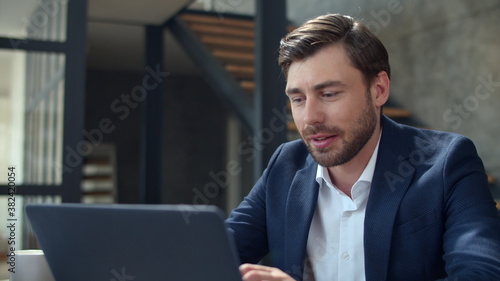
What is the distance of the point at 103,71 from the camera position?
845 cm

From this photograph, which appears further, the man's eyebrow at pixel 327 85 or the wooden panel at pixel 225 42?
the wooden panel at pixel 225 42

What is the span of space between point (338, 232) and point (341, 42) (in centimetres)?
46

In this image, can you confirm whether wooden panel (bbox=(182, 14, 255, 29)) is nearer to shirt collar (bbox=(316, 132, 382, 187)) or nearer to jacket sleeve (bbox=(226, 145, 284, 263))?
jacket sleeve (bbox=(226, 145, 284, 263))

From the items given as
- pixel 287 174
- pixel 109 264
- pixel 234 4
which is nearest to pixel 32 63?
pixel 287 174

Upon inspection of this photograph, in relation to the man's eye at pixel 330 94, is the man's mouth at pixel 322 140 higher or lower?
lower

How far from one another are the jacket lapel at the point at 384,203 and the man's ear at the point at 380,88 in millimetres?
119

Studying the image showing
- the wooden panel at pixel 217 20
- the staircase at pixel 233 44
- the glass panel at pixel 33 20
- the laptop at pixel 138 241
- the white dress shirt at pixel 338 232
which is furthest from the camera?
the wooden panel at pixel 217 20

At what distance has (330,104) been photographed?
132 cm

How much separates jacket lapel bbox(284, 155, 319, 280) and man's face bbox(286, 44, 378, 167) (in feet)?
0.39

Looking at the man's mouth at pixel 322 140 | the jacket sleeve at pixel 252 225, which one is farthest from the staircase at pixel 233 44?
the man's mouth at pixel 322 140

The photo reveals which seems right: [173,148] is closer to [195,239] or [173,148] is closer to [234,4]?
[234,4]

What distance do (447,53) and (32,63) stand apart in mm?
2703

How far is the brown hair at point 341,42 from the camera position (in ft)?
4.45

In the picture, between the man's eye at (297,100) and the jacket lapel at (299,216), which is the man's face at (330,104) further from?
the jacket lapel at (299,216)
